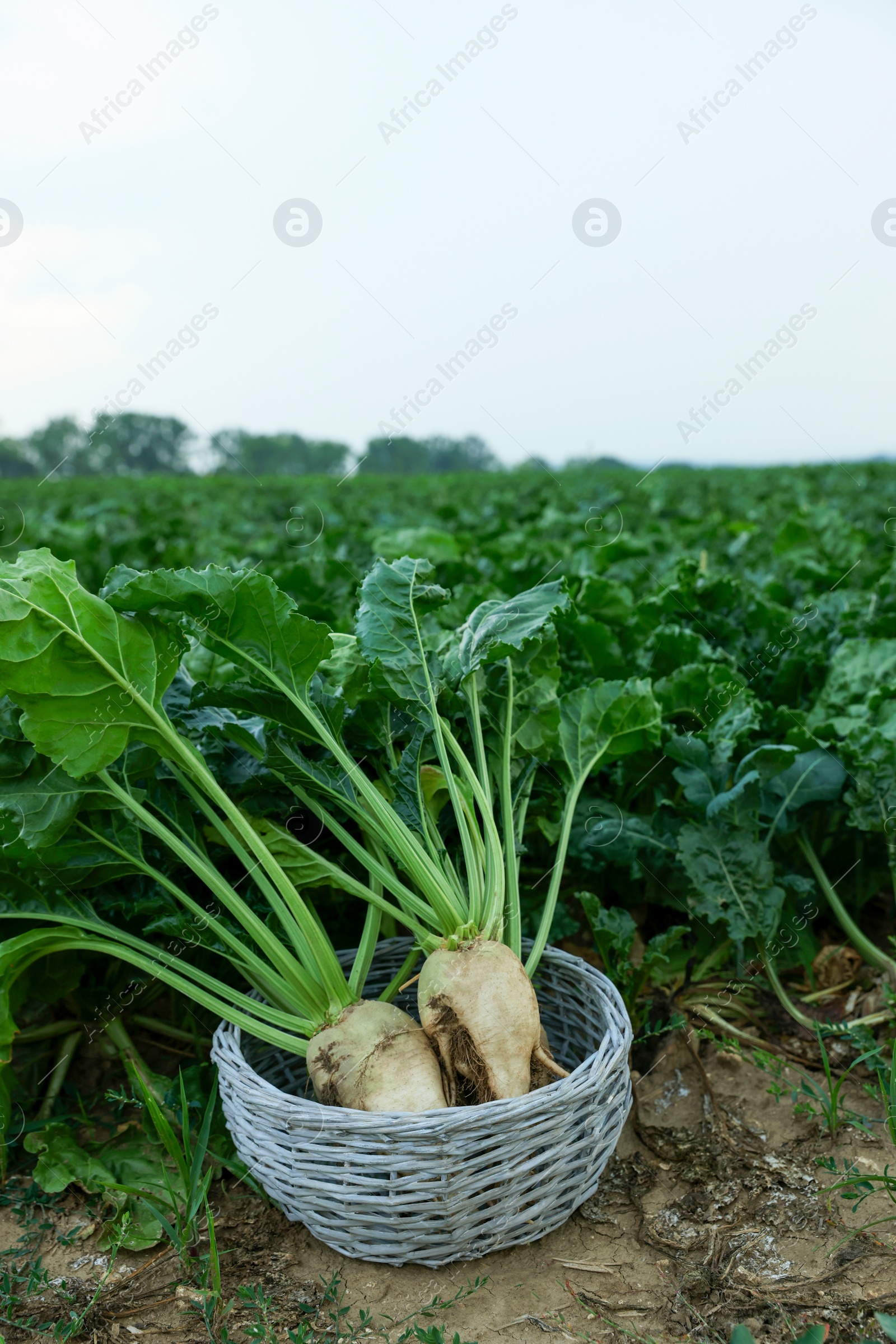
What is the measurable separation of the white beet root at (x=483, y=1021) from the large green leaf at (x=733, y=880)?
85 cm

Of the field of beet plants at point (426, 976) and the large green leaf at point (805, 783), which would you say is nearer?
the field of beet plants at point (426, 976)

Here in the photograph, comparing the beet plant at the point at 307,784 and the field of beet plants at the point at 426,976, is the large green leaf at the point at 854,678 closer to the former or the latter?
the field of beet plants at the point at 426,976

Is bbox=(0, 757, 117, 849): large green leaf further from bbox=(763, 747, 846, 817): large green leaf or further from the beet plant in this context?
bbox=(763, 747, 846, 817): large green leaf

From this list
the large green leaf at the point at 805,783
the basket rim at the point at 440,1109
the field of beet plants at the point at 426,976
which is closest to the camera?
the basket rim at the point at 440,1109

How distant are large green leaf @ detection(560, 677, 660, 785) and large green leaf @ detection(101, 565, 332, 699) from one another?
845 mm

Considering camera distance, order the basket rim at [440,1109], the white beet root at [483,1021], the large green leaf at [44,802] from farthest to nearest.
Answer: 1. the large green leaf at [44,802]
2. the white beet root at [483,1021]
3. the basket rim at [440,1109]

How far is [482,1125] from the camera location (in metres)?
1.73

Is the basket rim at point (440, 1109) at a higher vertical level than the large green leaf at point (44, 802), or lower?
lower

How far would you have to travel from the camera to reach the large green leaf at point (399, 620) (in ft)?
7.45

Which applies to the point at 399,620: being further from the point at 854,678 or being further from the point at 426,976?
the point at 854,678

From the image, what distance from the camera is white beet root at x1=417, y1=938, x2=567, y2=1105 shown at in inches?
76.3

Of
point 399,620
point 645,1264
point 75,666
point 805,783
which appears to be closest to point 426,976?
point 645,1264

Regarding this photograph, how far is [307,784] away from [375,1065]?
2.21 feet

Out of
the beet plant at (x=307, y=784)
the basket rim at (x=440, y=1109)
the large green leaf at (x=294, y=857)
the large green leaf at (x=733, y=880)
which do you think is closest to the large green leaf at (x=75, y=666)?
the beet plant at (x=307, y=784)
